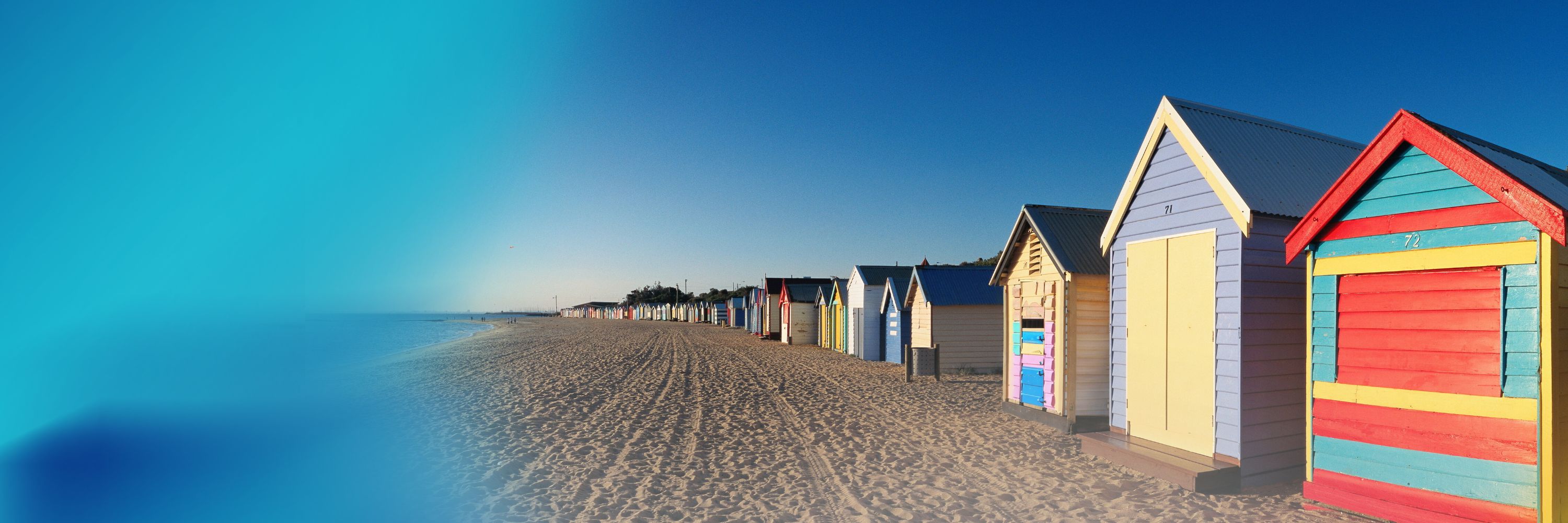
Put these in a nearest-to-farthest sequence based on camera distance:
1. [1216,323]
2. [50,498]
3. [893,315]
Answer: [1216,323] < [50,498] < [893,315]

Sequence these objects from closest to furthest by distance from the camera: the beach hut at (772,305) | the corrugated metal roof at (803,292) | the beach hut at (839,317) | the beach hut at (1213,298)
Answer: the beach hut at (1213,298) < the beach hut at (839,317) < the corrugated metal roof at (803,292) < the beach hut at (772,305)

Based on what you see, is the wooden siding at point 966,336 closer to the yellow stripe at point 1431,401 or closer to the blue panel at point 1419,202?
the yellow stripe at point 1431,401

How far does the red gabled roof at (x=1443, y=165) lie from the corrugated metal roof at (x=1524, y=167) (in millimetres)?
42

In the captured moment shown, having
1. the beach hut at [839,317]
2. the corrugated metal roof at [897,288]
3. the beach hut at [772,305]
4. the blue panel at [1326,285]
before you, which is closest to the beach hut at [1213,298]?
the blue panel at [1326,285]

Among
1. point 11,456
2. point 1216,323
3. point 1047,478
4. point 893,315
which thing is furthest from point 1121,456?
point 11,456

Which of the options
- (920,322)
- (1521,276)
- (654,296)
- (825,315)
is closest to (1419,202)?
(1521,276)

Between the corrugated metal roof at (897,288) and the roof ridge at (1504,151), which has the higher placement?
the roof ridge at (1504,151)

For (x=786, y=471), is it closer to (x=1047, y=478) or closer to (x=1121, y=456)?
(x=1047, y=478)

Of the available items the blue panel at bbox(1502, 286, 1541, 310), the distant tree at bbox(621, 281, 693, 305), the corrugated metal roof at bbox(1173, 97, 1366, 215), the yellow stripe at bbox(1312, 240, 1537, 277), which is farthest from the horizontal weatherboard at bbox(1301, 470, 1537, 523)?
the distant tree at bbox(621, 281, 693, 305)

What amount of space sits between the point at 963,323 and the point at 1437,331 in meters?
13.8

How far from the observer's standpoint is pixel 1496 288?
459 cm

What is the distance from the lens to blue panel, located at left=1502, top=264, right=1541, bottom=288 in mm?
4363

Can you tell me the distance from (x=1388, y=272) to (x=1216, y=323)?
5.26ft

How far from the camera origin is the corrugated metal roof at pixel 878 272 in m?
23.3
